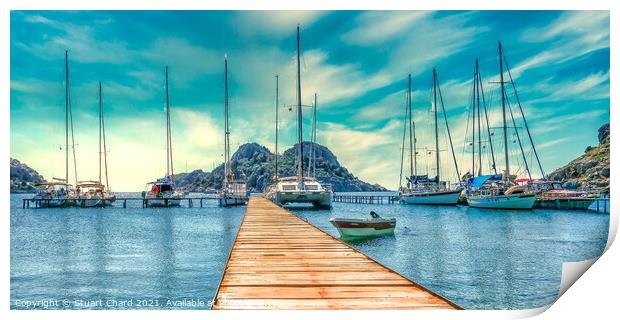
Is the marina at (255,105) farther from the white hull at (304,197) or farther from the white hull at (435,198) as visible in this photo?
the white hull at (435,198)

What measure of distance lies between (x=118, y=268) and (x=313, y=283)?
13.5 m

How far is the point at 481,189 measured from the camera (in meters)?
54.5

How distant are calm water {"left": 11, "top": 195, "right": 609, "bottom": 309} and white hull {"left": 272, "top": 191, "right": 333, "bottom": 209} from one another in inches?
440

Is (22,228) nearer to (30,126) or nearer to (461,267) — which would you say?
(30,126)

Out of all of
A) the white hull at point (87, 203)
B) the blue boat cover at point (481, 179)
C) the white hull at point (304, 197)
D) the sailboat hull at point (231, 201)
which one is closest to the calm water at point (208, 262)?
the white hull at point (304, 197)

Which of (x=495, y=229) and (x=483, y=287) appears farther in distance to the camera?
(x=495, y=229)

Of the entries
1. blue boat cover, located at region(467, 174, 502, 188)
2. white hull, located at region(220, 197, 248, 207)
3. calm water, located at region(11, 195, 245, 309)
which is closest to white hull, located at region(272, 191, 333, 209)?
calm water, located at region(11, 195, 245, 309)

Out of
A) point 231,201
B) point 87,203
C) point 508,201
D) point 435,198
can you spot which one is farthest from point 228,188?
point 508,201

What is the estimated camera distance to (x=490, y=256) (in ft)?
64.6

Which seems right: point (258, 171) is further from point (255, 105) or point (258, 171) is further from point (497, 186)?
point (255, 105)

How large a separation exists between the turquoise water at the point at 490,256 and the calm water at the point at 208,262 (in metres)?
0.04
